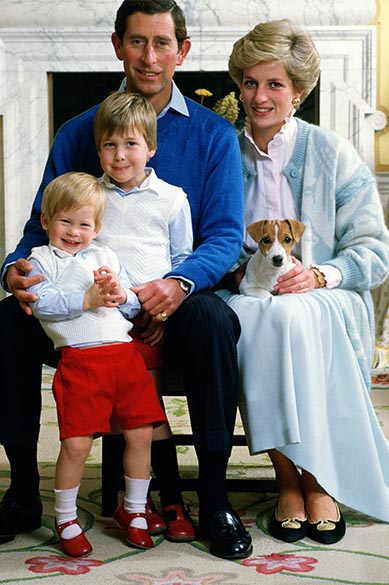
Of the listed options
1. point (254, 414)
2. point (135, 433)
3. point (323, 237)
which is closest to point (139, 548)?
point (135, 433)

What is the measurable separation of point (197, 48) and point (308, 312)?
3167mm

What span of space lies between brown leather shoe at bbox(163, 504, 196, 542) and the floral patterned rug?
0.07 ft

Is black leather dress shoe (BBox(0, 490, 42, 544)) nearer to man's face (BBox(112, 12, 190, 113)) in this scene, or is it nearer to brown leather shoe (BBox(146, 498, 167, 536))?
brown leather shoe (BBox(146, 498, 167, 536))

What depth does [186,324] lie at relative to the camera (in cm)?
190

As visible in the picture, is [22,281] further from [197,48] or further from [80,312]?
[197,48]

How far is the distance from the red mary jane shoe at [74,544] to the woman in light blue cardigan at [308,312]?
1.37ft

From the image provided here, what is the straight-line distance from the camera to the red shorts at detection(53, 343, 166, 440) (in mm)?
1844

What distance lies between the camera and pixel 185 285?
6.48ft

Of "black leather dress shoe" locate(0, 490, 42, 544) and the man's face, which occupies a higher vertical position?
the man's face

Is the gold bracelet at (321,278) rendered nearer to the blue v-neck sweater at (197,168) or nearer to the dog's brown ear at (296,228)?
the dog's brown ear at (296,228)

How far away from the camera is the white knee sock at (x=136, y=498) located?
190 cm

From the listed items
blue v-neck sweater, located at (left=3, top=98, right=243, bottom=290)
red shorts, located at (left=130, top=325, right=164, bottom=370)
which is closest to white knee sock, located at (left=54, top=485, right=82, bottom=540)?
red shorts, located at (left=130, top=325, right=164, bottom=370)

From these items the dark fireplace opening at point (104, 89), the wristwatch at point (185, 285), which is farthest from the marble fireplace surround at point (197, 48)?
the wristwatch at point (185, 285)

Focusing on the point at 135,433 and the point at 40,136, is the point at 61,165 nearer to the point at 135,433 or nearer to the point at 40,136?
the point at 135,433
